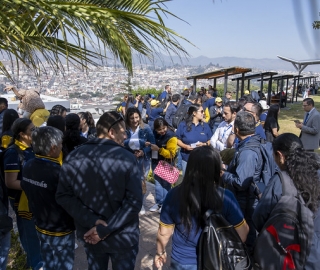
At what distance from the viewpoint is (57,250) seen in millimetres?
2553

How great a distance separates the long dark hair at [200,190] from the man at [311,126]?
4.52m

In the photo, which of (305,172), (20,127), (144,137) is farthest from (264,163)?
(20,127)

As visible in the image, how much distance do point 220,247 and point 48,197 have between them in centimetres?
143

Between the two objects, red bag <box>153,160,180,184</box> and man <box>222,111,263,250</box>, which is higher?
man <box>222,111,263,250</box>

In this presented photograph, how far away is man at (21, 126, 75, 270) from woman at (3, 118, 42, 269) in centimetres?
35

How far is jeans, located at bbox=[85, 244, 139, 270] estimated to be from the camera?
2.25m

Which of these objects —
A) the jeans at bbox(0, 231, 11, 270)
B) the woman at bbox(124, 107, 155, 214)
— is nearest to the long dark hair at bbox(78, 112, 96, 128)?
the woman at bbox(124, 107, 155, 214)

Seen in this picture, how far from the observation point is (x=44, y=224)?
2504 millimetres

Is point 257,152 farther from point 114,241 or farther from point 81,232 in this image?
point 81,232

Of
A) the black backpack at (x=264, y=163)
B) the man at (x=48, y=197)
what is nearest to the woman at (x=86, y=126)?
the man at (x=48, y=197)

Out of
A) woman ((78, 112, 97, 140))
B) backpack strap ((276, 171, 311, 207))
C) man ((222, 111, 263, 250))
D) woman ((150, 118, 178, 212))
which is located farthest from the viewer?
woman ((78, 112, 97, 140))

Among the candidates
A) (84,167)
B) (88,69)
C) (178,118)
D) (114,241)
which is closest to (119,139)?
(84,167)

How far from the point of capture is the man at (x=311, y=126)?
5.70 meters

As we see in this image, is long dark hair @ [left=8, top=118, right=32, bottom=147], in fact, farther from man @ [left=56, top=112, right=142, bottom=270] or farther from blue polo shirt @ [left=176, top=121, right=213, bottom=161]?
blue polo shirt @ [left=176, top=121, right=213, bottom=161]
